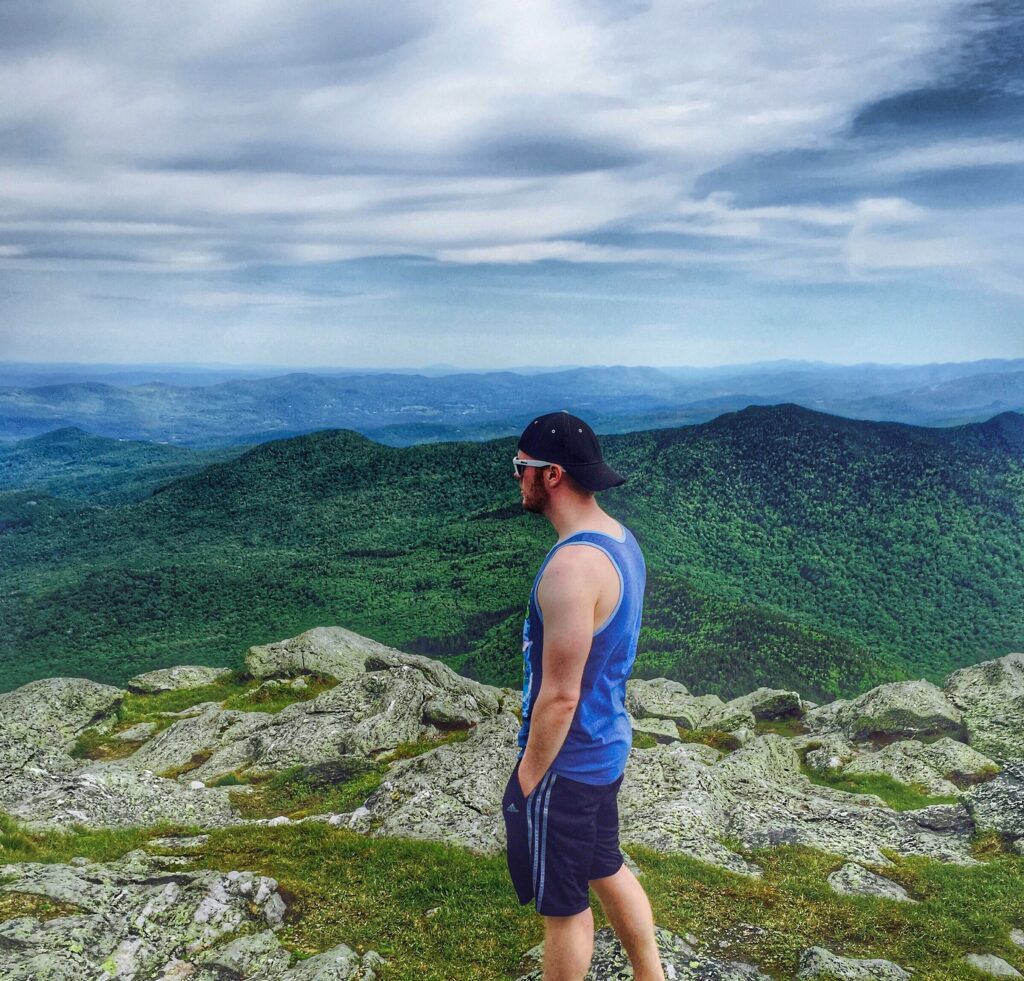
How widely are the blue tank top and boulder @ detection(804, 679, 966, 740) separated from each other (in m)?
48.9

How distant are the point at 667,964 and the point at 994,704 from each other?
51.9 m

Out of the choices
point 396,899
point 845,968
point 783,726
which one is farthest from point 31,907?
point 783,726

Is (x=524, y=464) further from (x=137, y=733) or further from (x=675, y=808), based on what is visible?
(x=137, y=733)

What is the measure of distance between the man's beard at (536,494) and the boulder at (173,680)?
55.6 m

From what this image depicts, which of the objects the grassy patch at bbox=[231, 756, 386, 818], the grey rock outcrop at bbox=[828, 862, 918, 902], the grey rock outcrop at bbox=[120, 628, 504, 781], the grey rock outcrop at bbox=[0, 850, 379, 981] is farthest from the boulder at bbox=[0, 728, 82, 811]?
the grey rock outcrop at bbox=[828, 862, 918, 902]

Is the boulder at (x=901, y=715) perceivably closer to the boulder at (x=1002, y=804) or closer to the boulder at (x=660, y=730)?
the boulder at (x=660, y=730)

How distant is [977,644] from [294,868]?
192213 millimetres

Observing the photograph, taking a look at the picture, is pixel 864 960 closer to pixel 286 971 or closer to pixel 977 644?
pixel 286 971

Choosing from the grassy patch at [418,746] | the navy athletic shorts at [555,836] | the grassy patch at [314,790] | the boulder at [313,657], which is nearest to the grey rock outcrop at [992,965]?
the navy athletic shorts at [555,836]

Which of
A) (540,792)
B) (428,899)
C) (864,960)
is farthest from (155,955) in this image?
(864,960)

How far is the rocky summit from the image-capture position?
10.1 m

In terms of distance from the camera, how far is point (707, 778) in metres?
21.0

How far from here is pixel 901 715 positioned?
48.5 m

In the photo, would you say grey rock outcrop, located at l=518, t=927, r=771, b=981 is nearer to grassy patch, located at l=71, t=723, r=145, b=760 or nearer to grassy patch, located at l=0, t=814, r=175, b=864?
grassy patch, located at l=0, t=814, r=175, b=864
